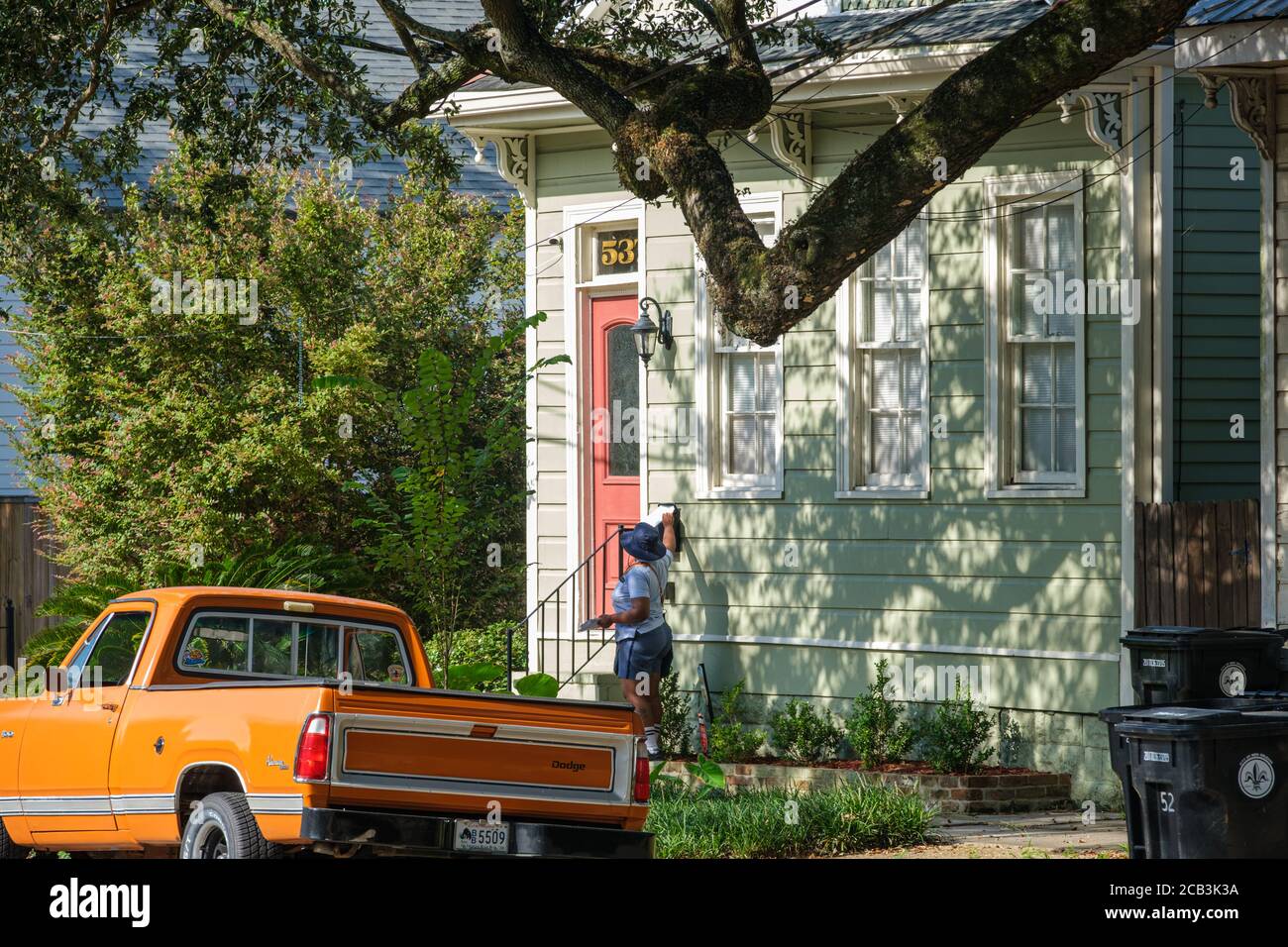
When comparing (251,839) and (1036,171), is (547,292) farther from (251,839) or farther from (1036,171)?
(251,839)

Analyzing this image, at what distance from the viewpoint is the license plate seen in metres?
8.09

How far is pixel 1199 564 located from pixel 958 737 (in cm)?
210

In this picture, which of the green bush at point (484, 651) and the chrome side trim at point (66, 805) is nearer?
the chrome side trim at point (66, 805)

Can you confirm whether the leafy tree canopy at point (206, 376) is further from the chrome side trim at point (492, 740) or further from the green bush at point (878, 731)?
the chrome side trim at point (492, 740)

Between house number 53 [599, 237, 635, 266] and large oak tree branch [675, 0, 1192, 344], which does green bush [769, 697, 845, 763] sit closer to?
house number 53 [599, 237, 635, 266]

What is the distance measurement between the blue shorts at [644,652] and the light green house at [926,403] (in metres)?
0.90

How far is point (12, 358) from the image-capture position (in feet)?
63.6

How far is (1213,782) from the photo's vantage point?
747 cm

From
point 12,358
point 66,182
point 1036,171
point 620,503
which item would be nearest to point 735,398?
point 620,503

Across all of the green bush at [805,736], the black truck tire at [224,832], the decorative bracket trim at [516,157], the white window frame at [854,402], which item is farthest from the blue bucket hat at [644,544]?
the black truck tire at [224,832]

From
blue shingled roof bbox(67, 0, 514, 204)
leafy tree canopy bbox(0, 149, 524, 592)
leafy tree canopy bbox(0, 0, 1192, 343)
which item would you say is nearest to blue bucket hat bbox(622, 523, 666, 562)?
leafy tree canopy bbox(0, 149, 524, 592)

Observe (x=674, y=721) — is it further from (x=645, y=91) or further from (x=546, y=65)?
(x=546, y=65)

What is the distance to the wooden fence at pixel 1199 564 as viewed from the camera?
12008 millimetres

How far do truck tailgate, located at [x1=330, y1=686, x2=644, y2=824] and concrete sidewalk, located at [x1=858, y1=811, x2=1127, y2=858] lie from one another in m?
2.47
